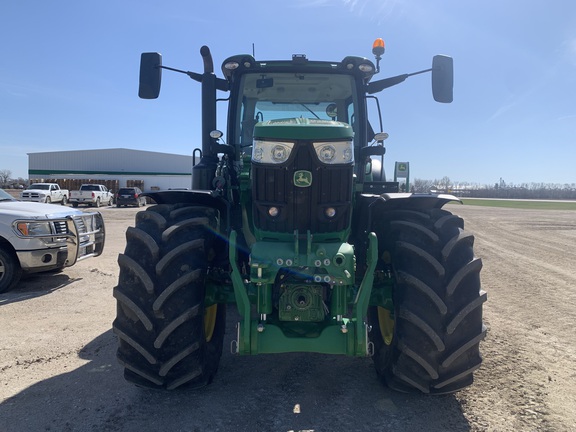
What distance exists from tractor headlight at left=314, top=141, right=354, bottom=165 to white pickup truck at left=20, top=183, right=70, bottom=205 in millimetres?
29091

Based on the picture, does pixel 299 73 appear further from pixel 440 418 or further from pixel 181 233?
pixel 440 418

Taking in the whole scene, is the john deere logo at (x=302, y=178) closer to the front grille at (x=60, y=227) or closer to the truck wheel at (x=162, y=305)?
the truck wheel at (x=162, y=305)

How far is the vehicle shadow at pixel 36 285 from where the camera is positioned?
6.29 metres

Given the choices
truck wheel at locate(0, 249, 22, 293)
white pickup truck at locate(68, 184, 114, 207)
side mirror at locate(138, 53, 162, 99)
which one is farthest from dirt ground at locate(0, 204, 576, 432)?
white pickup truck at locate(68, 184, 114, 207)

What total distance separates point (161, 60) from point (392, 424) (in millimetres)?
3748

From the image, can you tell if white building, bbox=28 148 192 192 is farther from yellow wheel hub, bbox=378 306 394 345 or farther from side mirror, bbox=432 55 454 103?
yellow wheel hub, bbox=378 306 394 345

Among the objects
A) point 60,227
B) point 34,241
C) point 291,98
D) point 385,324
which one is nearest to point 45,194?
point 60,227

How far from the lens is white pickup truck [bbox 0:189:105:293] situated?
261 inches

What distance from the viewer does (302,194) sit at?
312 centimetres

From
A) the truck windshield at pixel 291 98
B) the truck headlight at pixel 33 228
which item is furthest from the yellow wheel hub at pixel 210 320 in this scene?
the truck headlight at pixel 33 228

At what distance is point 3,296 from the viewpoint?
6.34 m

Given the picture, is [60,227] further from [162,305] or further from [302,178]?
[302,178]

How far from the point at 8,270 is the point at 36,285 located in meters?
0.59

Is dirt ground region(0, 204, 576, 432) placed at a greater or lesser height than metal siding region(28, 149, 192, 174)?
lesser
